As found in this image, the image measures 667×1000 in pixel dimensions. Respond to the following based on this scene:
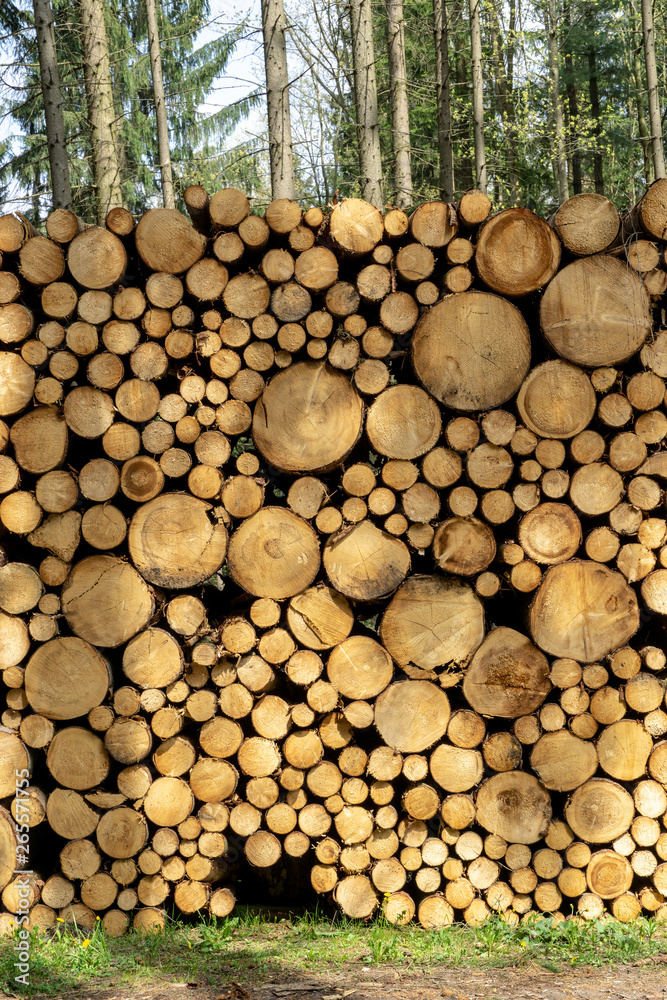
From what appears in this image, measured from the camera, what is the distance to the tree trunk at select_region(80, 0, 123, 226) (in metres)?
8.84

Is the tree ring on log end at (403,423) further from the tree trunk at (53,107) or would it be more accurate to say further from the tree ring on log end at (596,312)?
the tree trunk at (53,107)

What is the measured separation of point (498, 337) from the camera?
10.9 ft

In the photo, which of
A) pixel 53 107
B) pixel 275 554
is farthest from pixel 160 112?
pixel 275 554

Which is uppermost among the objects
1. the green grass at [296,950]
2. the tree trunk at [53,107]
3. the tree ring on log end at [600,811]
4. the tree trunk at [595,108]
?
the tree trunk at [595,108]

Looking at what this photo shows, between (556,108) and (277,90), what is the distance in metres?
9.64

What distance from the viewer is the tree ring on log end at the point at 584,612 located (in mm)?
3318

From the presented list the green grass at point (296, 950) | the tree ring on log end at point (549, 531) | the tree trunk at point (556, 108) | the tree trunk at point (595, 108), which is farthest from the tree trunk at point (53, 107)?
the tree trunk at point (595, 108)

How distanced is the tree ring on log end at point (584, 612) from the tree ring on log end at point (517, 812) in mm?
600

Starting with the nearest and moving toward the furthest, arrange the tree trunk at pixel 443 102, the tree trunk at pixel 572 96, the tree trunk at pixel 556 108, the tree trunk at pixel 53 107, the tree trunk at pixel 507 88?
1. the tree trunk at pixel 53 107
2. the tree trunk at pixel 443 102
3. the tree trunk at pixel 556 108
4. the tree trunk at pixel 507 88
5. the tree trunk at pixel 572 96

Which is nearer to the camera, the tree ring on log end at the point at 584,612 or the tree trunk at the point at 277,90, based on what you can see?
the tree ring on log end at the point at 584,612

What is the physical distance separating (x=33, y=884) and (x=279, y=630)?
1.53 metres

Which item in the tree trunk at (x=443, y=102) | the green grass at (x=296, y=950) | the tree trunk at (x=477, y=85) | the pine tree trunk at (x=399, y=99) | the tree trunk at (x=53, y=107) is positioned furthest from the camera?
the tree trunk at (x=477, y=85)

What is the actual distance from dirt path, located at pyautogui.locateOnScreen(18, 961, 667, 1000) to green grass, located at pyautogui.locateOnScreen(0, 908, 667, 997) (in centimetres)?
6

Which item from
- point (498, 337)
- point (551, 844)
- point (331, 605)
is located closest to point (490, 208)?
point (498, 337)
